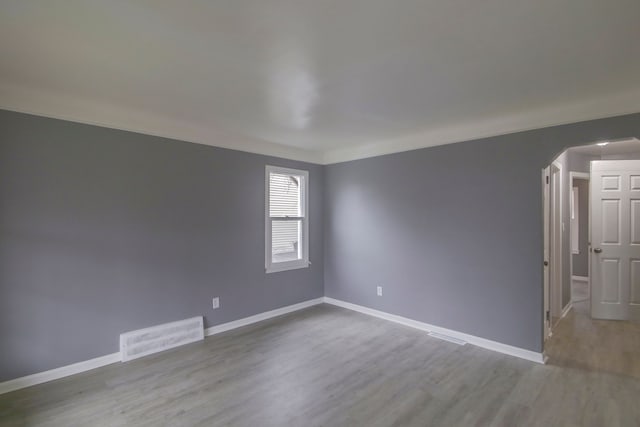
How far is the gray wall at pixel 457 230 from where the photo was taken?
3.07 m

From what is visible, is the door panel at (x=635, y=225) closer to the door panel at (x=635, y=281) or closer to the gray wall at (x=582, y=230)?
the door panel at (x=635, y=281)

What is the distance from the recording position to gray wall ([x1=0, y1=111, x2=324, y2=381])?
8.47 feet

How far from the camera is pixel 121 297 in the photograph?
10.0ft

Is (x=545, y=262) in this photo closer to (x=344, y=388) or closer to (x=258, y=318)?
(x=344, y=388)

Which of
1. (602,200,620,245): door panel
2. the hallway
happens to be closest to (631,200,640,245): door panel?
(602,200,620,245): door panel

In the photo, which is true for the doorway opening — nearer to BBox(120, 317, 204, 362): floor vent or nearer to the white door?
the white door

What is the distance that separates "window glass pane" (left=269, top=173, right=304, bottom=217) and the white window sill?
0.74 meters

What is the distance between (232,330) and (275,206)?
1758 millimetres

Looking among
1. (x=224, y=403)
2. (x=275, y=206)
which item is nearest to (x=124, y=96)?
(x=275, y=206)

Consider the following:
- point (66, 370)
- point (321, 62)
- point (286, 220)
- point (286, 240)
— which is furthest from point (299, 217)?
point (66, 370)

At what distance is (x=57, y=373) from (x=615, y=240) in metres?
6.72

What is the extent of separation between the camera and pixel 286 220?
4.64 metres

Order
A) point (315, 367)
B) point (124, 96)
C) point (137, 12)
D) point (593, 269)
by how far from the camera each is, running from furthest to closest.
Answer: point (593, 269)
point (315, 367)
point (124, 96)
point (137, 12)

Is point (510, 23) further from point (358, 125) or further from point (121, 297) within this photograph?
point (121, 297)
